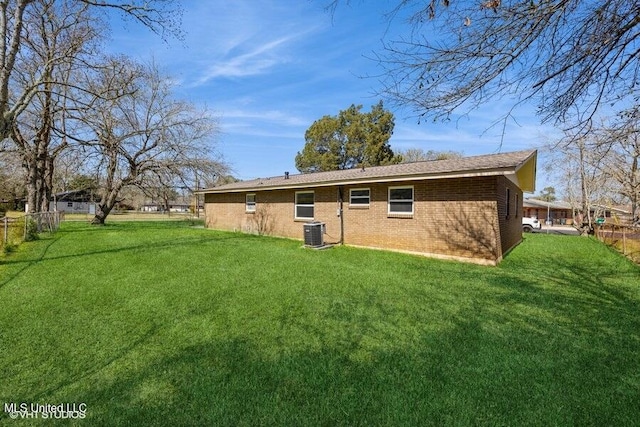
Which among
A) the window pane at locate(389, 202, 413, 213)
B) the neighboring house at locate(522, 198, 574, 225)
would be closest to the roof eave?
the window pane at locate(389, 202, 413, 213)

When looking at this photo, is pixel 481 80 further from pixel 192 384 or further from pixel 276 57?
pixel 276 57

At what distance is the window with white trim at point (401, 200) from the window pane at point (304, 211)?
162 inches

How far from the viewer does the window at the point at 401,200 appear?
10766mm

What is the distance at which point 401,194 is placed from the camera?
11.0 metres

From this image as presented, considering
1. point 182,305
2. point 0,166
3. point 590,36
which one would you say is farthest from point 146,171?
point 590,36

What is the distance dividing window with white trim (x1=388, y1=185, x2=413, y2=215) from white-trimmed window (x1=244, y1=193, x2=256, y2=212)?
853 centimetres

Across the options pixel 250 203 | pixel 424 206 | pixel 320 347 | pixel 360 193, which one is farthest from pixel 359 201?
pixel 320 347

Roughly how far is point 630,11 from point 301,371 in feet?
14.8

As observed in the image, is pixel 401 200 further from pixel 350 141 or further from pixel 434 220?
pixel 350 141

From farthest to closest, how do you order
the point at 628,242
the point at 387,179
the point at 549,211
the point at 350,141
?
the point at 549,211 → the point at 350,141 → the point at 628,242 → the point at 387,179

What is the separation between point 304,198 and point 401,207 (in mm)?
4938

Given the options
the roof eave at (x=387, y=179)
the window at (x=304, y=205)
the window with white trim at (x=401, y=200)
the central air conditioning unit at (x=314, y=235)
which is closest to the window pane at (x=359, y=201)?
the roof eave at (x=387, y=179)

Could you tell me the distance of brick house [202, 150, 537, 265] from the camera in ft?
30.1

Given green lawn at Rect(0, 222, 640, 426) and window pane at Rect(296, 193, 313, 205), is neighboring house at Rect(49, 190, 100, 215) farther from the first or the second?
green lawn at Rect(0, 222, 640, 426)
